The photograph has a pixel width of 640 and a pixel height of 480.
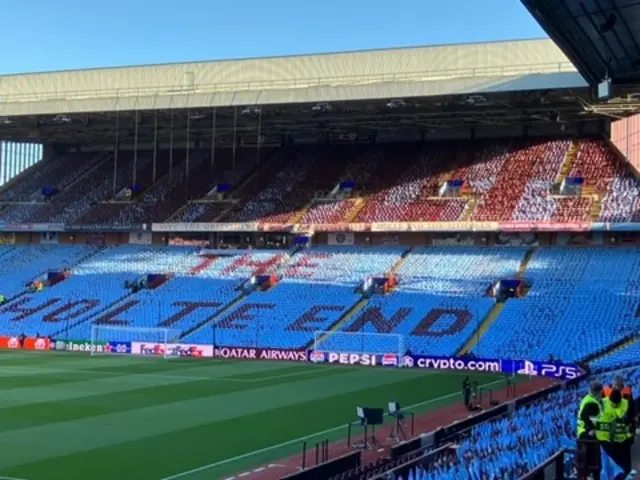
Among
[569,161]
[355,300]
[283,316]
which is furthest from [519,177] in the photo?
[283,316]

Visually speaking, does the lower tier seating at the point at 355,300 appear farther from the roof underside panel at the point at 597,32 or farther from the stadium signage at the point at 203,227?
the roof underside panel at the point at 597,32

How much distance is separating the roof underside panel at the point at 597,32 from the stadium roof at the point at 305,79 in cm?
1854

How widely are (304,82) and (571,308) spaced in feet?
77.8

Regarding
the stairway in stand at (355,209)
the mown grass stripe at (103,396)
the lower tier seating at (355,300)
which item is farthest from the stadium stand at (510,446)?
the stairway in stand at (355,209)

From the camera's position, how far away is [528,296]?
44500 mm

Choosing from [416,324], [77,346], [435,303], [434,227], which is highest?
[434,227]

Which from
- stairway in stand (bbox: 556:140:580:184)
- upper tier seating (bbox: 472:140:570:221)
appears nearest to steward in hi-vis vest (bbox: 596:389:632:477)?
upper tier seating (bbox: 472:140:570:221)

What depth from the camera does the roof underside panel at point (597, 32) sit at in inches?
766

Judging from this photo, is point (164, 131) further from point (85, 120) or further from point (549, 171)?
point (549, 171)

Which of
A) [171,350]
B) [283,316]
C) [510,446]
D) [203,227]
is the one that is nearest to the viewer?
[510,446]

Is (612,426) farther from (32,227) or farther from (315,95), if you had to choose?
(32,227)

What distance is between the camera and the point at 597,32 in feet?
68.4

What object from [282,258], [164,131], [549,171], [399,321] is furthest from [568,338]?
[164,131]

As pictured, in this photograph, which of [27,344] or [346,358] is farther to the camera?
[27,344]
